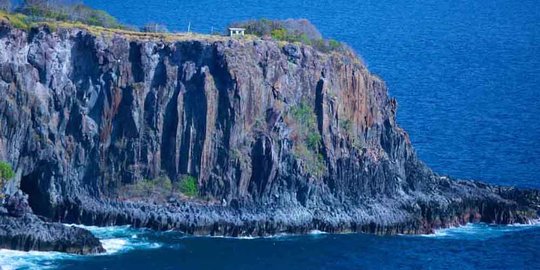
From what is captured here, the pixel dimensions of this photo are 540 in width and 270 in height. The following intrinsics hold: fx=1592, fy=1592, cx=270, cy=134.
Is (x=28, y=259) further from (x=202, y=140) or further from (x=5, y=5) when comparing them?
(x=5, y=5)

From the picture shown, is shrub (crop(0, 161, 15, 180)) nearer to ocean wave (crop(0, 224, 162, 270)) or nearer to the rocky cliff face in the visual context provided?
the rocky cliff face

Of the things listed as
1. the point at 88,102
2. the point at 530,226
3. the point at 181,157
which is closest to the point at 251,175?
the point at 181,157

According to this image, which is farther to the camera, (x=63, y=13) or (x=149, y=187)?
(x=63, y=13)

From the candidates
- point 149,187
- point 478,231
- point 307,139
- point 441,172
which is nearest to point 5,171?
point 149,187

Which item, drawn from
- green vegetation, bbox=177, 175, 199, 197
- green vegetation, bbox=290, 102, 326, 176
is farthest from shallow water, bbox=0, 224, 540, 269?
green vegetation, bbox=290, 102, 326, 176

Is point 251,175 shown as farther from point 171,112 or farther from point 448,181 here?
point 448,181

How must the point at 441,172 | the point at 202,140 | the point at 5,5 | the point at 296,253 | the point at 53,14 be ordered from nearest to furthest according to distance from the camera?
1. the point at 296,253
2. the point at 202,140
3. the point at 53,14
4. the point at 5,5
5. the point at 441,172

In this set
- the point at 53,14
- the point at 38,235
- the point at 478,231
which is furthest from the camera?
the point at 53,14

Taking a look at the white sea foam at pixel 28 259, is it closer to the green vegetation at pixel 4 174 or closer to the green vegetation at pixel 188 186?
the green vegetation at pixel 4 174
